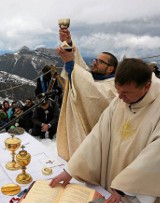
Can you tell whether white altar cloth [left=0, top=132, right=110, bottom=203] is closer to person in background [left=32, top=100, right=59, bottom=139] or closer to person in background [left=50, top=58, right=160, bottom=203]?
person in background [left=50, top=58, right=160, bottom=203]

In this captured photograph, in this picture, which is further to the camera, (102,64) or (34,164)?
Answer: (102,64)

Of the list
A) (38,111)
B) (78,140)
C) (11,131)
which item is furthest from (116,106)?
(38,111)

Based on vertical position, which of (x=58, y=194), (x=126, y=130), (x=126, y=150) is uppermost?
(x=126, y=130)

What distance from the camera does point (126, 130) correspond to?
1811mm

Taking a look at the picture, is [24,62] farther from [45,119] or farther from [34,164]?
[34,164]

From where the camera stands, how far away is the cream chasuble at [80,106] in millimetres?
2295

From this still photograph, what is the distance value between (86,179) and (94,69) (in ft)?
3.16

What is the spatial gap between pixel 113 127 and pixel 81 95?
52 centimetres

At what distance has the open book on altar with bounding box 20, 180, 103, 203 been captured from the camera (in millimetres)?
1591

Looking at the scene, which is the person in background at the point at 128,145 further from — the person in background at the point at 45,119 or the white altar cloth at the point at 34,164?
the person in background at the point at 45,119

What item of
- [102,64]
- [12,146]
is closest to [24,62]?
[102,64]

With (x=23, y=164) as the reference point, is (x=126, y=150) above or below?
above

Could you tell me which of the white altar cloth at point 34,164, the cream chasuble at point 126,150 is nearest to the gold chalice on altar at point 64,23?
the cream chasuble at point 126,150

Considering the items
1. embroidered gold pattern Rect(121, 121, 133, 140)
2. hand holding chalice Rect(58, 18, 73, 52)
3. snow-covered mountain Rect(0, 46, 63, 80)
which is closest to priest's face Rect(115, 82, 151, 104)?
embroidered gold pattern Rect(121, 121, 133, 140)
